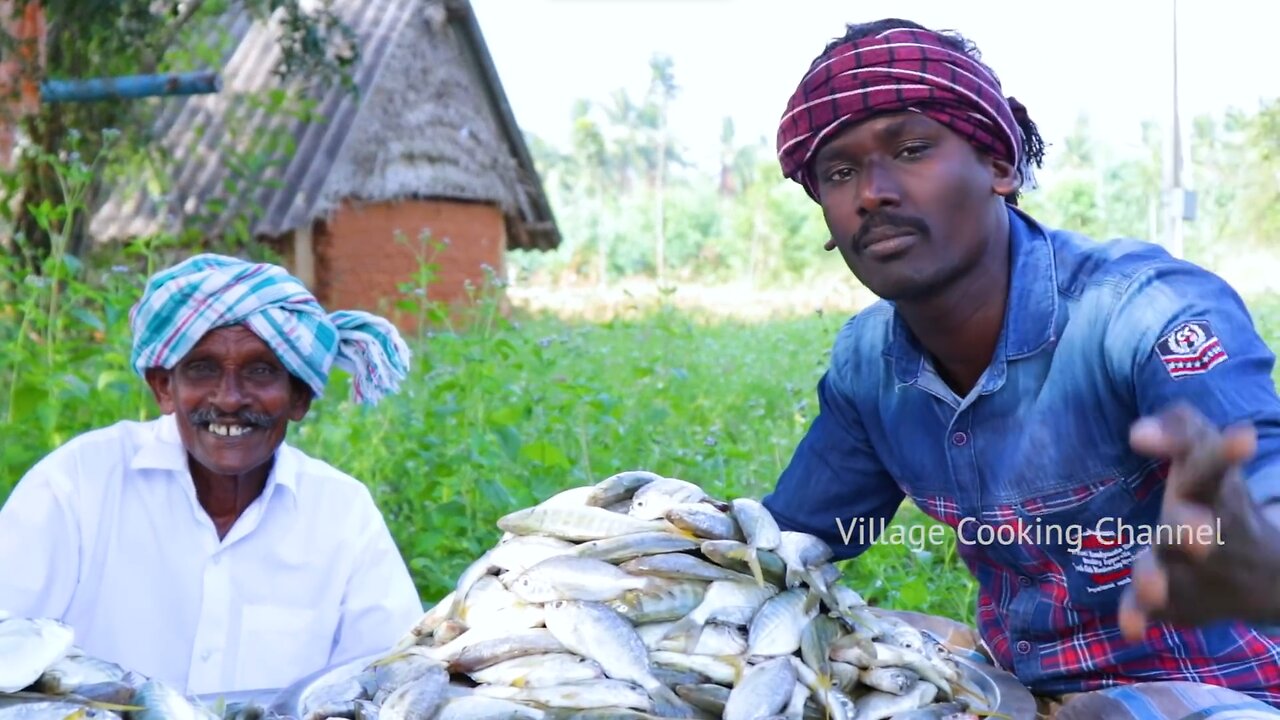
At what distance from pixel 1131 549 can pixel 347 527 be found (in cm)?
168

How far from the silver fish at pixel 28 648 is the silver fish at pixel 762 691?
0.97 m

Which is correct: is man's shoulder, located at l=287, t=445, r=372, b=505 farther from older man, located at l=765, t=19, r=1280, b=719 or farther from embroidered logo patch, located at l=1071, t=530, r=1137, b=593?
embroidered logo patch, located at l=1071, t=530, r=1137, b=593

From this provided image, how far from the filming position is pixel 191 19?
888cm

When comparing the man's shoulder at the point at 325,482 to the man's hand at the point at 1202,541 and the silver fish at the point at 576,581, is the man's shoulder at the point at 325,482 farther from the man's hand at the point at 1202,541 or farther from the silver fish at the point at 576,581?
the man's hand at the point at 1202,541

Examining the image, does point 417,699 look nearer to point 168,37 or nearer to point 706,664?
point 706,664

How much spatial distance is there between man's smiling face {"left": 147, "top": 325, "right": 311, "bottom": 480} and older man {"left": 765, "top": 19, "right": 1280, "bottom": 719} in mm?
1271

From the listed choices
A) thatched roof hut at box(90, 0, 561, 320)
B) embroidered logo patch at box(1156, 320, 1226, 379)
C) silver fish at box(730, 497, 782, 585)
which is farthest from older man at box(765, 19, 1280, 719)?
thatched roof hut at box(90, 0, 561, 320)

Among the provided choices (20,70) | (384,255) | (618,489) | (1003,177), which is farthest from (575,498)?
(384,255)

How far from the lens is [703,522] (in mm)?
2131

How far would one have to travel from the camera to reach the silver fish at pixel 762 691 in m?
1.83

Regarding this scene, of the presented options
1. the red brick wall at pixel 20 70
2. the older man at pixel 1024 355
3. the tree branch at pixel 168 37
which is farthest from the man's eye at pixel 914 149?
the tree branch at pixel 168 37

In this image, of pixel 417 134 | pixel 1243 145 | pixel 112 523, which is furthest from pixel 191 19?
pixel 1243 145

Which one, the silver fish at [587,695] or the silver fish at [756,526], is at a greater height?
the silver fish at [756,526]

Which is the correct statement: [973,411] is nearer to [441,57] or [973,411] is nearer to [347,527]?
[347,527]
